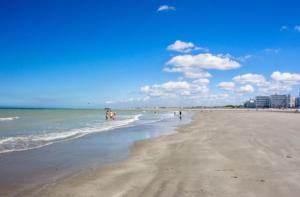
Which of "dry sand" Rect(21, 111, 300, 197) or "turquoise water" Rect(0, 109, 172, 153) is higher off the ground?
"turquoise water" Rect(0, 109, 172, 153)

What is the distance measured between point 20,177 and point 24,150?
566 cm

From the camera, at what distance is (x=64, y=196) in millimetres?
7234

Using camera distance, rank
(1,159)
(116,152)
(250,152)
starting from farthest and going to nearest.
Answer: (116,152), (250,152), (1,159)

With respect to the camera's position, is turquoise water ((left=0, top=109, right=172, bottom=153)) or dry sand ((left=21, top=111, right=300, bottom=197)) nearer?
dry sand ((left=21, top=111, right=300, bottom=197))

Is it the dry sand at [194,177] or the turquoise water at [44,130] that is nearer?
the dry sand at [194,177]

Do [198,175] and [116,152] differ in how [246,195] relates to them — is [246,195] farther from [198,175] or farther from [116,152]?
[116,152]

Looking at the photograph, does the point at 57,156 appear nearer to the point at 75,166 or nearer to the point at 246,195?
the point at 75,166

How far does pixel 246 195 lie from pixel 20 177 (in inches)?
237

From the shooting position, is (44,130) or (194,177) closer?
(194,177)

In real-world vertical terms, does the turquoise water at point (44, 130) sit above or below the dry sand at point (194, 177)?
above

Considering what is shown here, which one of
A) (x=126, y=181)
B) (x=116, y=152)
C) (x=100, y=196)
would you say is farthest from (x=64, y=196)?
(x=116, y=152)

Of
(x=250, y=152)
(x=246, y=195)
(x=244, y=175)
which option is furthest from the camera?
(x=250, y=152)

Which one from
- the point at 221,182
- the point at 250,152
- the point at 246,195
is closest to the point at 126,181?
the point at 221,182

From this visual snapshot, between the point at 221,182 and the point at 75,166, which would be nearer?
the point at 221,182
